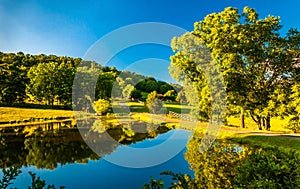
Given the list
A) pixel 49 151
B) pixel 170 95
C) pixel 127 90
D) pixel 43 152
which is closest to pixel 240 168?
pixel 43 152

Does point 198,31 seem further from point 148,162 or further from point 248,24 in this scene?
point 148,162

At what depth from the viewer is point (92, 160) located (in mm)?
15555

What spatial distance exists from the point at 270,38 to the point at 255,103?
6.84 metres

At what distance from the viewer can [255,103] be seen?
24938 millimetres

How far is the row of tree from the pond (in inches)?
273

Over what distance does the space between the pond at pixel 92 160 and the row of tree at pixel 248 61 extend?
6946 millimetres

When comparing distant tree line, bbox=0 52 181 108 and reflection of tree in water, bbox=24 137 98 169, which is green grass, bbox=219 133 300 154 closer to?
reflection of tree in water, bbox=24 137 98 169

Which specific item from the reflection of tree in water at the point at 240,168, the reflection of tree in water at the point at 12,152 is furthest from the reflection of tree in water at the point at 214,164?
the reflection of tree in water at the point at 12,152

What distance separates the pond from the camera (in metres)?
12.0

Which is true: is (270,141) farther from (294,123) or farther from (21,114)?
(21,114)

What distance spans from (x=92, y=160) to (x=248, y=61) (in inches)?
718

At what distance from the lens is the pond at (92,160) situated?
39.3 ft

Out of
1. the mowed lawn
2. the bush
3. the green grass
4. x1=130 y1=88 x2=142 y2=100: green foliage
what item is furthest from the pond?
x1=130 y1=88 x2=142 y2=100: green foliage

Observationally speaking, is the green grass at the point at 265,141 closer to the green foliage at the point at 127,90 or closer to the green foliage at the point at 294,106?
the green foliage at the point at 294,106
